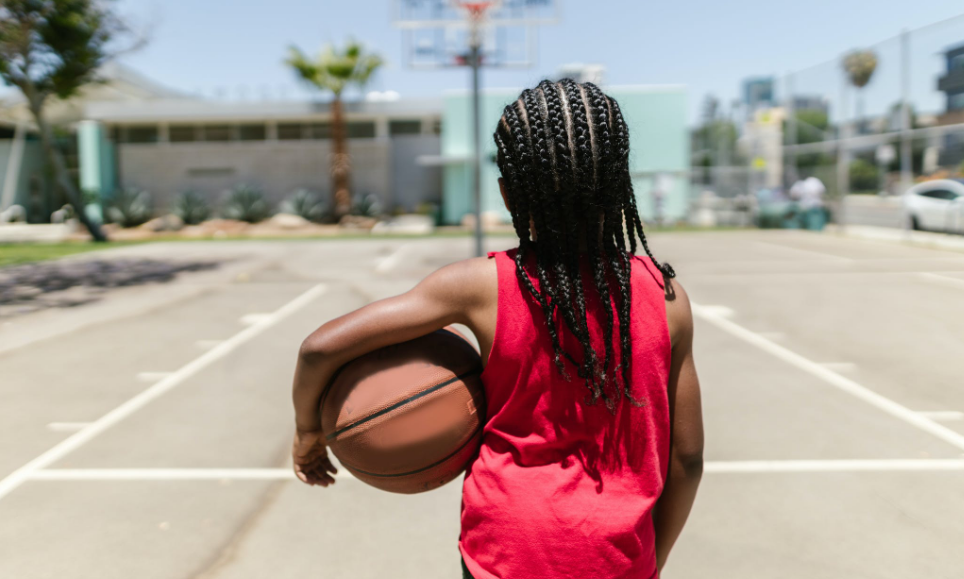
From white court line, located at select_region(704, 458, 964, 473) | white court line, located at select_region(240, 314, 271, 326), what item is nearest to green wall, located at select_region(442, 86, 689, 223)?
white court line, located at select_region(240, 314, 271, 326)

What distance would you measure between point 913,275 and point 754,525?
30.9 feet

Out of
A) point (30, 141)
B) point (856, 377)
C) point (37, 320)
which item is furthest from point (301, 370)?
point (30, 141)

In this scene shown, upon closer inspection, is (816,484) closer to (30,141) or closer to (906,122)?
(906,122)

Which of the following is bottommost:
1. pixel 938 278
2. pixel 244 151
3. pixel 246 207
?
pixel 938 278

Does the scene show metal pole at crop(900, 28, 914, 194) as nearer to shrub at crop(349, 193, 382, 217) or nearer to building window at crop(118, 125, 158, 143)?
shrub at crop(349, 193, 382, 217)

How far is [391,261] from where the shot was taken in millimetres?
15922

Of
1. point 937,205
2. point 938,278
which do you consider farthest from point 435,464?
point 937,205

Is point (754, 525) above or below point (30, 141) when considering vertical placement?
below

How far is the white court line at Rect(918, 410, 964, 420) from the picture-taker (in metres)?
5.00

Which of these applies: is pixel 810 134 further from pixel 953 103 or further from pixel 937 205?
pixel 953 103

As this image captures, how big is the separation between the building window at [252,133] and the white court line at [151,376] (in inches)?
1082

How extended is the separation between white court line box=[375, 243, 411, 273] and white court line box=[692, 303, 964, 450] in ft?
22.7

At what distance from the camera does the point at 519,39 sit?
60.8 ft

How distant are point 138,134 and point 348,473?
107 feet
